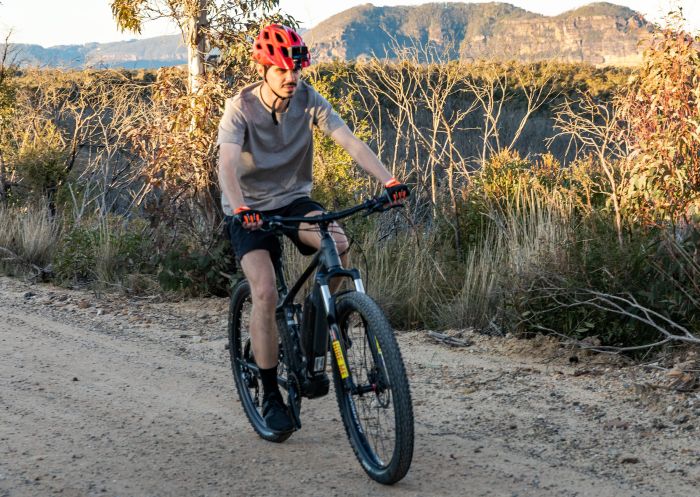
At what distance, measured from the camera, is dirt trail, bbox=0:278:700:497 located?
14.1 ft

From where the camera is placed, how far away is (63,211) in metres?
13.9

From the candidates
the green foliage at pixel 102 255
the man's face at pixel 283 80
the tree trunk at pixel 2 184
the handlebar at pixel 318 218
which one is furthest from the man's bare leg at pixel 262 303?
the tree trunk at pixel 2 184

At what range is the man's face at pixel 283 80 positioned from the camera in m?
4.56

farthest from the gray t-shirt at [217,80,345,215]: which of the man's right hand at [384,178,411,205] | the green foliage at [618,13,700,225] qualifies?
the green foliage at [618,13,700,225]

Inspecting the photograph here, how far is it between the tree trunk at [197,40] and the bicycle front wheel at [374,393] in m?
6.20

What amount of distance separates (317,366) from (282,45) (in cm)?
154

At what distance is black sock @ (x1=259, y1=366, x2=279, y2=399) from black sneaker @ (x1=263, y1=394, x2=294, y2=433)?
3 cm

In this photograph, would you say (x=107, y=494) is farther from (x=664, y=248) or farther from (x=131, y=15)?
(x=131, y=15)

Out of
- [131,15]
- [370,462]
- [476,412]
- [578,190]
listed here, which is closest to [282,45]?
→ [370,462]

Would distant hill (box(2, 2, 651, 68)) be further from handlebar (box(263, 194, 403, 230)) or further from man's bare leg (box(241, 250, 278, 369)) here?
man's bare leg (box(241, 250, 278, 369))

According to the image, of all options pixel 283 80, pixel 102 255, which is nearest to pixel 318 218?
pixel 283 80

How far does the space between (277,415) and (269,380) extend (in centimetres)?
18

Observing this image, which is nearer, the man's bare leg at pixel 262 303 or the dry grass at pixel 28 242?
the man's bare leg at pixel 262 303

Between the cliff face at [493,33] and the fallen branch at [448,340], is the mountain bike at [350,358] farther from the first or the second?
the cliff face at [493,33]
